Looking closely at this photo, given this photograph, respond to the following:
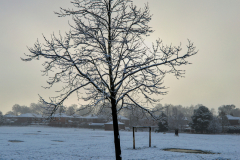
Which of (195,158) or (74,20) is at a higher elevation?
(74,20)

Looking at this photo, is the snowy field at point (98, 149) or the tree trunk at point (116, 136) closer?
the tree trunk at point (116, 136)

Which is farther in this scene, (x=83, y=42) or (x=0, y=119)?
(x=0, y=119)

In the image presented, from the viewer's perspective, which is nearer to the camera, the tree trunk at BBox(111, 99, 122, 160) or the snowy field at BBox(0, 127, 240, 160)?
the tree trunk at BBox(111, 99, 122, 160)

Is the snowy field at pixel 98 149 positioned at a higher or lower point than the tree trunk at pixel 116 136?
lower

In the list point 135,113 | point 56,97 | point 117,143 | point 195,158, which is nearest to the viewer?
point 56,97

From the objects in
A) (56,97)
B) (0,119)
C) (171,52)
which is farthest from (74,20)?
(0,119)

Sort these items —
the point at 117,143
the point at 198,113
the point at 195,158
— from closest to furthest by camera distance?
1. the point at 117,143
2. the point at 195,158
3. the point at 198,113

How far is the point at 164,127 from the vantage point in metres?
62.5

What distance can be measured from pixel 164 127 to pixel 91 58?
187ft

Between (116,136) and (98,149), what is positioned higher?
(116,136)

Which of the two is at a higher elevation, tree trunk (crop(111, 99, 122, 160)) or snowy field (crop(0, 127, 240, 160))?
tree trunk (crop(111, 99, 122, 160))

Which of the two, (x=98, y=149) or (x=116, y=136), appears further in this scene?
(x=98, y=149)

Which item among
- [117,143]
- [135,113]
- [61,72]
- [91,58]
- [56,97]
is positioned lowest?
[117,143]

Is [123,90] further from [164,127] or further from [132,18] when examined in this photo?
[164,127]
